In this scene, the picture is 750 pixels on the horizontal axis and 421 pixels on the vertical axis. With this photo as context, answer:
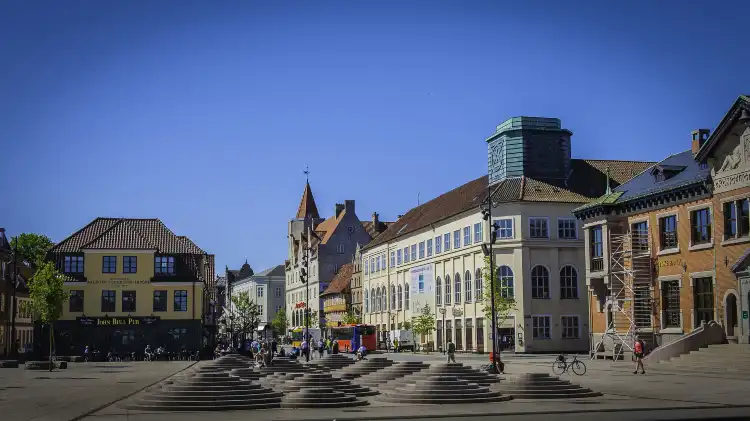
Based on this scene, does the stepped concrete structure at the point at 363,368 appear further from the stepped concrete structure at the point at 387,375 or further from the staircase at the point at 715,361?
the staircase at the point at 715,361

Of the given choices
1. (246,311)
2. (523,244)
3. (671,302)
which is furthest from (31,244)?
(671,302)

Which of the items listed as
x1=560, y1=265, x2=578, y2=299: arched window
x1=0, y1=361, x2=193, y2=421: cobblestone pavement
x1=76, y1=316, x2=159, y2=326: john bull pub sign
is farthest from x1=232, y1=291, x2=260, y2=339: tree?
x1=0, y1=361, x2=193, y2=421: cobblestone pavement

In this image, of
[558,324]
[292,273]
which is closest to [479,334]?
[558,324]

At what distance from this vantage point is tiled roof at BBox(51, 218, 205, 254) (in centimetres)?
8012

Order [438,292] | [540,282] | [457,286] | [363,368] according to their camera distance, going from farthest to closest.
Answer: [438,292], [457,286], [540,282], [363,368]

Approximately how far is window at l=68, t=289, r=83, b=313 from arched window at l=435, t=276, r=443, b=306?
34529 mm

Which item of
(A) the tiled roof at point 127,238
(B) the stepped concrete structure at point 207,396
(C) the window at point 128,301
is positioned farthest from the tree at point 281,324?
(B) the stepped concrete structure at point 207,396

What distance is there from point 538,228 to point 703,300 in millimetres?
29672

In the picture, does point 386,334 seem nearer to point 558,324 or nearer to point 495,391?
point 558,324

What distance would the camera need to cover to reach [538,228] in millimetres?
81938

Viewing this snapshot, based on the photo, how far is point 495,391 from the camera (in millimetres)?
31188

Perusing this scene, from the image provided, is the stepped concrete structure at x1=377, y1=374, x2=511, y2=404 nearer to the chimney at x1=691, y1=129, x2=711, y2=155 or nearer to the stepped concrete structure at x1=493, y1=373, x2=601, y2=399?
the stepped concrete structure at x1=493, y1=373, x2=601, y2=399

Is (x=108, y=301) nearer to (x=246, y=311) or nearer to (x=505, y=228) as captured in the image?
(x=505, y=228)

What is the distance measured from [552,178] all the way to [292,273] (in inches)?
3557
